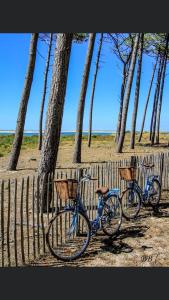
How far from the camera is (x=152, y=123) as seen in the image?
3778cm

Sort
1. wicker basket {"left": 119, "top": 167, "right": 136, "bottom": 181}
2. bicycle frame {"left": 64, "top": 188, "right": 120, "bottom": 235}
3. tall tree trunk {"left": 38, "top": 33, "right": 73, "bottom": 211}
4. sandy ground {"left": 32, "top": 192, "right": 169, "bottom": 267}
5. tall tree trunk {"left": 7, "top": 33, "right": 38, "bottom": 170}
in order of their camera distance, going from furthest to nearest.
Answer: tall tree trunk {"left": 7, "top": 33, "right": 38, "bottom": 170} < wicker basket {"left": 119, "top": 167, "right": 136, "bottom": 181} < tall tree trunk {"left": 38, "top": 33, "right": 73, "bottom": 211} < bicycle frame {"left": 64, "top": 188, "right": 120, "bottom": 235} < sandy ground {"left": 32, "top": 192, "right": 169, "bottom": 267}

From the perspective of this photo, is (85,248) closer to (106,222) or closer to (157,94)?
(106,222)

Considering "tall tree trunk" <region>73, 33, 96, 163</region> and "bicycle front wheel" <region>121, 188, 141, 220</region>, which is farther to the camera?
"tall tree trunk" <region>73, 33, 96, 163</region>

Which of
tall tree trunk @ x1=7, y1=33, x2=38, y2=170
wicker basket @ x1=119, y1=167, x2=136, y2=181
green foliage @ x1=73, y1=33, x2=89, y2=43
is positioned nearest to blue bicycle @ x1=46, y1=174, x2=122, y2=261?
wicker basket @ x1=119, y1=167, x2=136, y2=181

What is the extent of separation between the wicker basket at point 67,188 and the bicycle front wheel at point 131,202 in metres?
3.04

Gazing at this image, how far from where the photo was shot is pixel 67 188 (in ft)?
23.5

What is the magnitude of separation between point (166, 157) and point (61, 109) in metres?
5.78

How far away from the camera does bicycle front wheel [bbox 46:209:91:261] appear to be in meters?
7.02

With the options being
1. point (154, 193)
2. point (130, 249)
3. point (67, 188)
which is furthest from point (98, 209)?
point (154, 193)

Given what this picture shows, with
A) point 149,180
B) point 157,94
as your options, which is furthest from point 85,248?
point 157,94

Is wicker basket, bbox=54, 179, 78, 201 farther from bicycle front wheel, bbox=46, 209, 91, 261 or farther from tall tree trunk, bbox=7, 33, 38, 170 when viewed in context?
tall tree trunk, bbox=7, 33, 38, 170

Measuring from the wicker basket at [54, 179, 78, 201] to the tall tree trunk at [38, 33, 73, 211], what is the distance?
95.0 inches

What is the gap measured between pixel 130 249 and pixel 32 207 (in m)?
1.82

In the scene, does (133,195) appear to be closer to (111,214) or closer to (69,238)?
(111,214)
